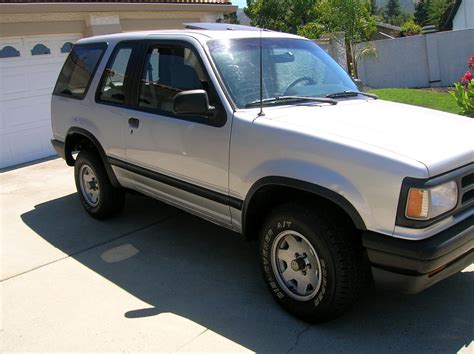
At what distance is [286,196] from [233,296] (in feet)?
3.02

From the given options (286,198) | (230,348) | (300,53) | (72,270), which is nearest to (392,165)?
(286,198)

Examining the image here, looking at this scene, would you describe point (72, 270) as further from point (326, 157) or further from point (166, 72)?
point (326, 157)

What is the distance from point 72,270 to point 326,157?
2.62m

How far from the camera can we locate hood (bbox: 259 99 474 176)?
9.73 ft

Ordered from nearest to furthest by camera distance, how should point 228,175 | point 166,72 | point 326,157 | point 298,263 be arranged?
point 326,157, point 298,263, point 228,175, point 166,72

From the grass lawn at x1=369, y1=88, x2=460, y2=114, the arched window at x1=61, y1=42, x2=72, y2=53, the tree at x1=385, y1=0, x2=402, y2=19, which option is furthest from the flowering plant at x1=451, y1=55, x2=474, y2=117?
the tree at x1=385, y1=0, x2=402, y2=19

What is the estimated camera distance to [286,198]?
3.62 m

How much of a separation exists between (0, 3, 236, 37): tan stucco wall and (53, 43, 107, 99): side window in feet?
12.7

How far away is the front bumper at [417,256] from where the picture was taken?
2850mm

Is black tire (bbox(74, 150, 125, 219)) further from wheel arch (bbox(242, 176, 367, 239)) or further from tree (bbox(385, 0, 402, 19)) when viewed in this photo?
tree (bbox(385, 0, 402, 19))

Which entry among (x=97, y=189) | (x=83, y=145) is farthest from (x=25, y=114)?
(x=97, y=189)

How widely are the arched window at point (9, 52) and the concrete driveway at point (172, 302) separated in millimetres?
4723

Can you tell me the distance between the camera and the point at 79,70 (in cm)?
554

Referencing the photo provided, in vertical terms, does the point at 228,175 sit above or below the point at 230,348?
above
